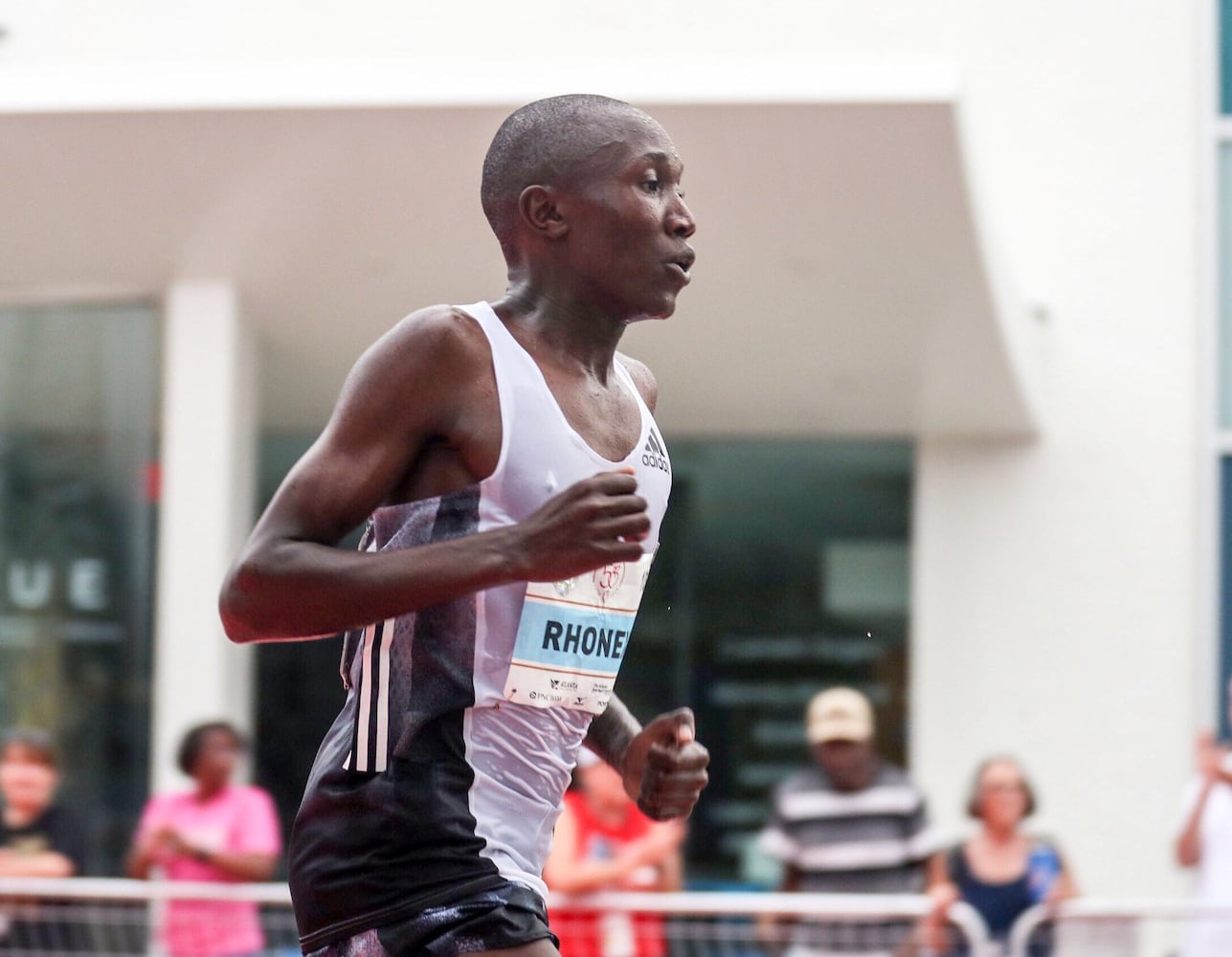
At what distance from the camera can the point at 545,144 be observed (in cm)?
248

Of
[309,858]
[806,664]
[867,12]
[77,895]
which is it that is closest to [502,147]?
[309,858]

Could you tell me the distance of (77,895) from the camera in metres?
7.18

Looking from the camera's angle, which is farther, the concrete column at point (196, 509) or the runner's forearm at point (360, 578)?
the concrete column at point (196, 509)

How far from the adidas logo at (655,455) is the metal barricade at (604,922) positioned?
432 cm

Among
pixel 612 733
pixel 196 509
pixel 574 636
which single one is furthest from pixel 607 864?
pixel 574 636

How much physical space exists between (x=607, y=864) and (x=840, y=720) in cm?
96

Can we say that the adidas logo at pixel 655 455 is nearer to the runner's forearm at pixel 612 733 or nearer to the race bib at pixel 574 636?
the race bib at pixel 574 636

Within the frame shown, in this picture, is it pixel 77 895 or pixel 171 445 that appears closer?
pixel 77 895

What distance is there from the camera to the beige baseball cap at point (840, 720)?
687 centimetres

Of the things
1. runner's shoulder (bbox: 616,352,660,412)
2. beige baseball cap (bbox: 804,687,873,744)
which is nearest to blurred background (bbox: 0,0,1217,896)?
beige baseball cap (bbox: 804,687,873,744)

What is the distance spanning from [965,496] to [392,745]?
11.1 metres

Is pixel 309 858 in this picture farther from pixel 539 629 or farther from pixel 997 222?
pixel 997 222

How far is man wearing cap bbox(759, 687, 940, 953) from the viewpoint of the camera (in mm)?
6812

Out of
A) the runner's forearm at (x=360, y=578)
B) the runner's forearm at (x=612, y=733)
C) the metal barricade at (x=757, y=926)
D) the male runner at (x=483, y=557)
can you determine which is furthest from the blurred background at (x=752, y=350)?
the runner's forearm at (x=360, y=578)
